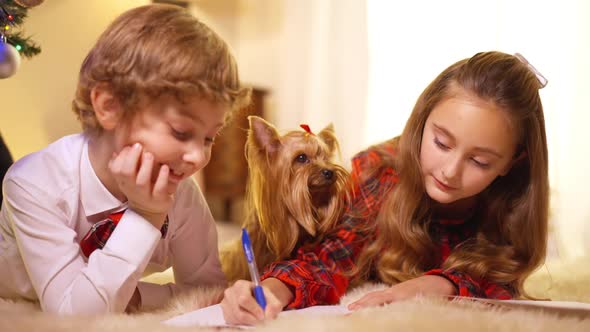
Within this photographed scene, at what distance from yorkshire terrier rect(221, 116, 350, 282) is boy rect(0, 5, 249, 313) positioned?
289 mm

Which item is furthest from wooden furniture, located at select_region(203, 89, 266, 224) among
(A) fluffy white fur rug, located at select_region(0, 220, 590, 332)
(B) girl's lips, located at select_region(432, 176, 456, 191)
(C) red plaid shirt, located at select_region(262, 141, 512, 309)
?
(A) fluffy white fur rug, located at select_region(0, 220, 590, 332)

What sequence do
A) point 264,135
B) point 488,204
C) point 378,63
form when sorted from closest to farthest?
1. point 264,135
2. point 488,204
3. point 378,63

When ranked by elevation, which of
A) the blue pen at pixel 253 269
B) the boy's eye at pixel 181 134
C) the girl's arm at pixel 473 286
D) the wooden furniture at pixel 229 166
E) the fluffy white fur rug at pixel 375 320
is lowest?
the wooden furniture at pixel 229 166

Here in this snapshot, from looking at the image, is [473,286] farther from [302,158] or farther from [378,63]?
[378,63]

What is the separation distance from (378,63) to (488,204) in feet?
4.00

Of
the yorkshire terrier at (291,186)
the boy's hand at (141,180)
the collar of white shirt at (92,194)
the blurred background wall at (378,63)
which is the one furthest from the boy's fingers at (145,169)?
the blurred background wall at (378,63)

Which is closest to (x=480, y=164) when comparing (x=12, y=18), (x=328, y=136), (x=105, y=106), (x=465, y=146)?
(x=465, y=146)

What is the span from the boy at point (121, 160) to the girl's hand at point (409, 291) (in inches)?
Answer: 18.1

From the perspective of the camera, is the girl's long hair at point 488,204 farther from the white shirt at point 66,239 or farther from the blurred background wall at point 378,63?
the blurred background wall at point 378,63

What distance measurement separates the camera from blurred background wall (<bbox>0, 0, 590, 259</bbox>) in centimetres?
217

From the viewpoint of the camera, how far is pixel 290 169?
1.43 m

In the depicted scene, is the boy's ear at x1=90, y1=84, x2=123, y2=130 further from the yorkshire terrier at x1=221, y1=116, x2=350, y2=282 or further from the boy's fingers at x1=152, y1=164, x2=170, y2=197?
the yorkshire terrier at x1=221, y1=116, x2=350, y2=282

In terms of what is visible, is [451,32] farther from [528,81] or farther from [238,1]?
[238,1]

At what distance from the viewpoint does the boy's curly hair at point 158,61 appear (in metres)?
1.02
